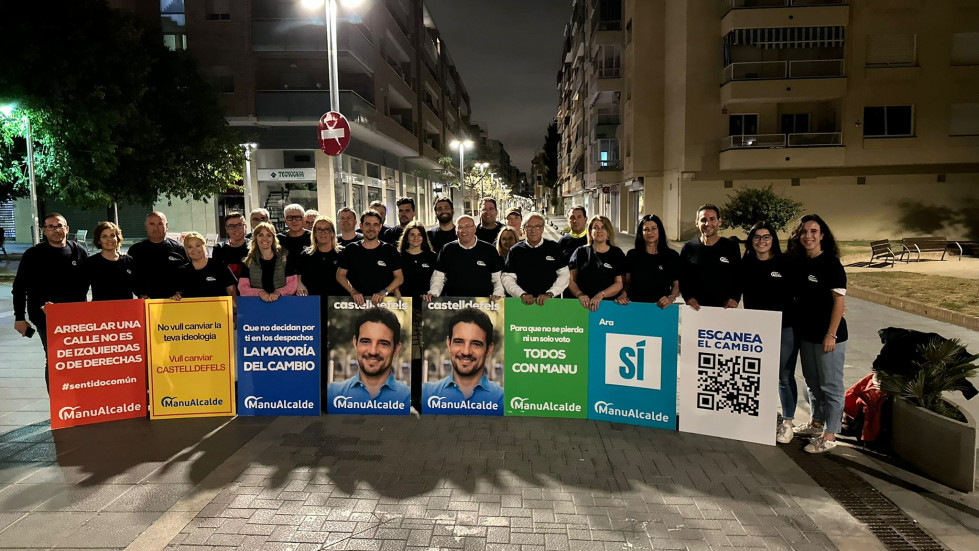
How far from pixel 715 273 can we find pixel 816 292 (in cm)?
89

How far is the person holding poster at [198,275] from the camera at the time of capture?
650cm

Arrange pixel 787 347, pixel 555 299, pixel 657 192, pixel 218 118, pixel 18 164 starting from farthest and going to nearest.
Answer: pixel 657 192, pixel 218 118, pixel 18 164, pixel 555 299, pixel 787 347

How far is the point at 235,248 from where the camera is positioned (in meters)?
7.20

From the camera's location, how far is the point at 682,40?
34688 mm

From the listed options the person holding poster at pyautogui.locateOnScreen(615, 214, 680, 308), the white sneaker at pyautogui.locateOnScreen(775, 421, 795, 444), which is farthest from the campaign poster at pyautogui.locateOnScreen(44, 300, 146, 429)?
the white sneaker at pyautogui.locateOnScreen(775, 421, 795, 444)

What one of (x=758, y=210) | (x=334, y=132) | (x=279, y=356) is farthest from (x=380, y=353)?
(x=758, y=210)

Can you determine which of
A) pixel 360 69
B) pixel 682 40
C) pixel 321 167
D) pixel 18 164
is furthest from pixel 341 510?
pixel 682 40

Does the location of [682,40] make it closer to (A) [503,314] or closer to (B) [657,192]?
(B) [657,192]

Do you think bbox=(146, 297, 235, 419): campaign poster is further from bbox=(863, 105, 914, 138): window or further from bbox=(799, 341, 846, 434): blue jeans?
bbox=(863, 105, 914, 138): window

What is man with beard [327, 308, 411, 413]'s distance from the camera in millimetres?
6289

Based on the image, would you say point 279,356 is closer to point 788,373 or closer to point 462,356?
point 462,356

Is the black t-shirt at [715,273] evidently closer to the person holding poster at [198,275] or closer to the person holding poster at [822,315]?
the person holding poster at [822,315]

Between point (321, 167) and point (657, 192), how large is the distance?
66.1 feet

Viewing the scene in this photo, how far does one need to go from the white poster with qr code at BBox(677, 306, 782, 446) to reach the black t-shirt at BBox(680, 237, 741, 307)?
0.33 m
